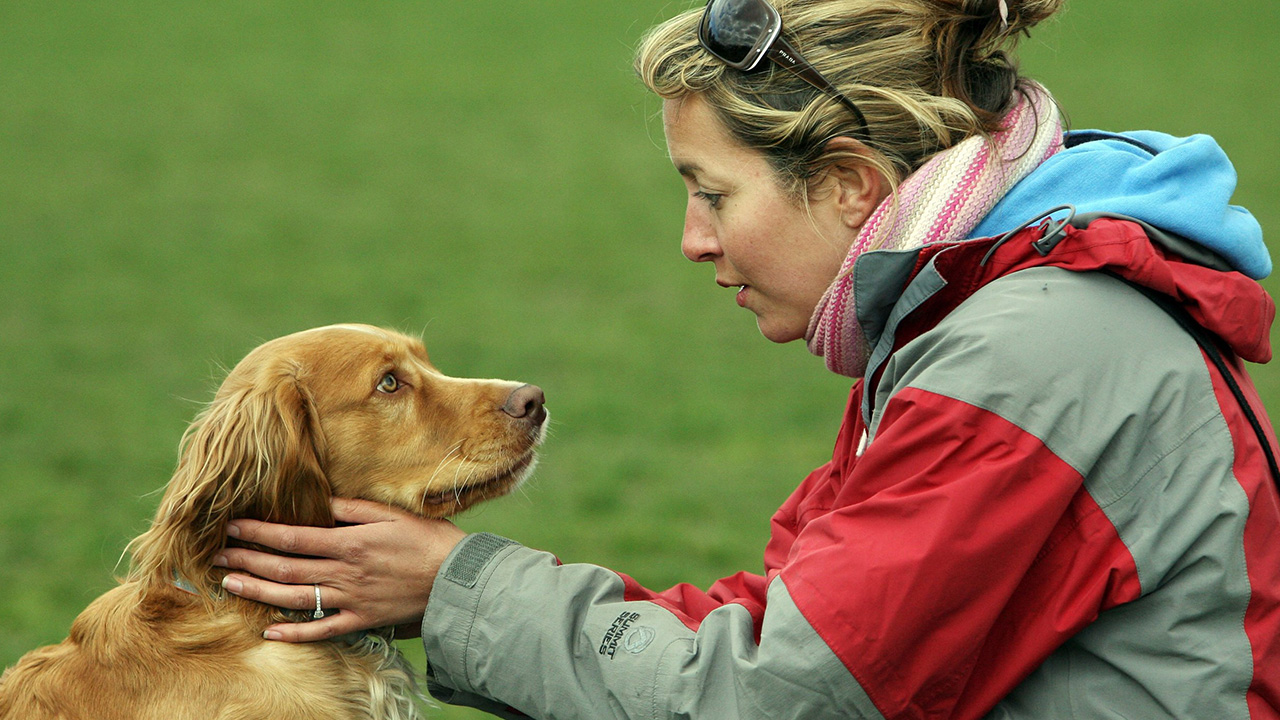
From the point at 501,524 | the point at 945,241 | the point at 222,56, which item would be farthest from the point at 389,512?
the point at 222,56

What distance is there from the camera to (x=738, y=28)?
8.25 ft

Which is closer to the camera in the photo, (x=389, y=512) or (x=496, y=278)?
(x=389, y=512)

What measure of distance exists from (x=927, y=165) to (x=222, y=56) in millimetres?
19013

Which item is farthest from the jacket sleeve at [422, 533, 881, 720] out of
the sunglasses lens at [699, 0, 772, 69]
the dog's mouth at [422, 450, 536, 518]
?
the sunglasses lens at [699, 0, 772, 69]

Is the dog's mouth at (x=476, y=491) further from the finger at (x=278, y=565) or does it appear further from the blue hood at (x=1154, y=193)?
the blue hood at (x=1154, y=193)

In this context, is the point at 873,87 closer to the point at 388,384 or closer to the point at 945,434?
the point at 945,434

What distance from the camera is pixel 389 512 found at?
292 centimetres

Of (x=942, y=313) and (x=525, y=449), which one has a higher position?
(x=942, y=313)

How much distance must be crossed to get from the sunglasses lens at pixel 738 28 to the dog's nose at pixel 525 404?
3.56ft

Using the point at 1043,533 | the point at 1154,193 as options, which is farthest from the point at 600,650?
the point at 1154,193

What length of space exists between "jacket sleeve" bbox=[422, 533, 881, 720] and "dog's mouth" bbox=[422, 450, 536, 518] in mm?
506

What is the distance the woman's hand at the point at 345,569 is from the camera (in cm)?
269

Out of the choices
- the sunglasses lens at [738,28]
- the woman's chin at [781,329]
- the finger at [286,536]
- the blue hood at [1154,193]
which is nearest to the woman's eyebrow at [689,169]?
the sunglasses lens at [738,28]

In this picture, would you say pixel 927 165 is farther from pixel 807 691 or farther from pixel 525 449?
pixel 525 449
